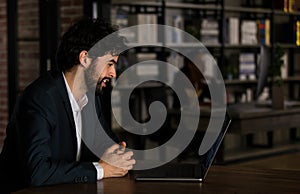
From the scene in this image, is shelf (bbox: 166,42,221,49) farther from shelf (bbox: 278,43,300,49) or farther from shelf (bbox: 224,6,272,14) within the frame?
shelf (bbox: 278,43,300,49)

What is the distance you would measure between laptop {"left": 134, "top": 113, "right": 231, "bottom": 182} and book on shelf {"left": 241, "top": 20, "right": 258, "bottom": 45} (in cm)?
499

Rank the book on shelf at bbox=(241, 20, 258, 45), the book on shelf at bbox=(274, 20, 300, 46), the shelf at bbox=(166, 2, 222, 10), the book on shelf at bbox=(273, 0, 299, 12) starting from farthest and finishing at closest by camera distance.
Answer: the book on shelf at bbox=(274, 20, 300, 46) < the book on shelf at bbox=(273, 0, 299, 12) < the book on shelf at bbox=(241, 20, 258, 45) < the shelf at bbox=(166, 2, 222, 10)

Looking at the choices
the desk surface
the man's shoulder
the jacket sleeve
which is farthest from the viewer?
the man's shoulder

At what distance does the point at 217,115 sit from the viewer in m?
5.60

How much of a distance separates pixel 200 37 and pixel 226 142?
4.12 ft

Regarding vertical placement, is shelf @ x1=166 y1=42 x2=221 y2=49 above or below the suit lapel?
above

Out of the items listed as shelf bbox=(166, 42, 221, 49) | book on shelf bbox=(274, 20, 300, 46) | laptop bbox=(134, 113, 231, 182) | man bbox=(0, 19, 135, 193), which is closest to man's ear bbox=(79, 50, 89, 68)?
man bbox=(0, 19, 135, 193)

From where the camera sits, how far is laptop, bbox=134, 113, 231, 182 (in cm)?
226

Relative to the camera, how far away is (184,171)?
2373mm

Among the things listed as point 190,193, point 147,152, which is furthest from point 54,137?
point 147,152

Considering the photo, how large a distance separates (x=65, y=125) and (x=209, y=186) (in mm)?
652

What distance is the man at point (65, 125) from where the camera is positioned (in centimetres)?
228

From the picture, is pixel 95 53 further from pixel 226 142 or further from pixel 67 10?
pixel 226 142

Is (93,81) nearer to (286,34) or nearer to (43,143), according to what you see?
(43,143)
